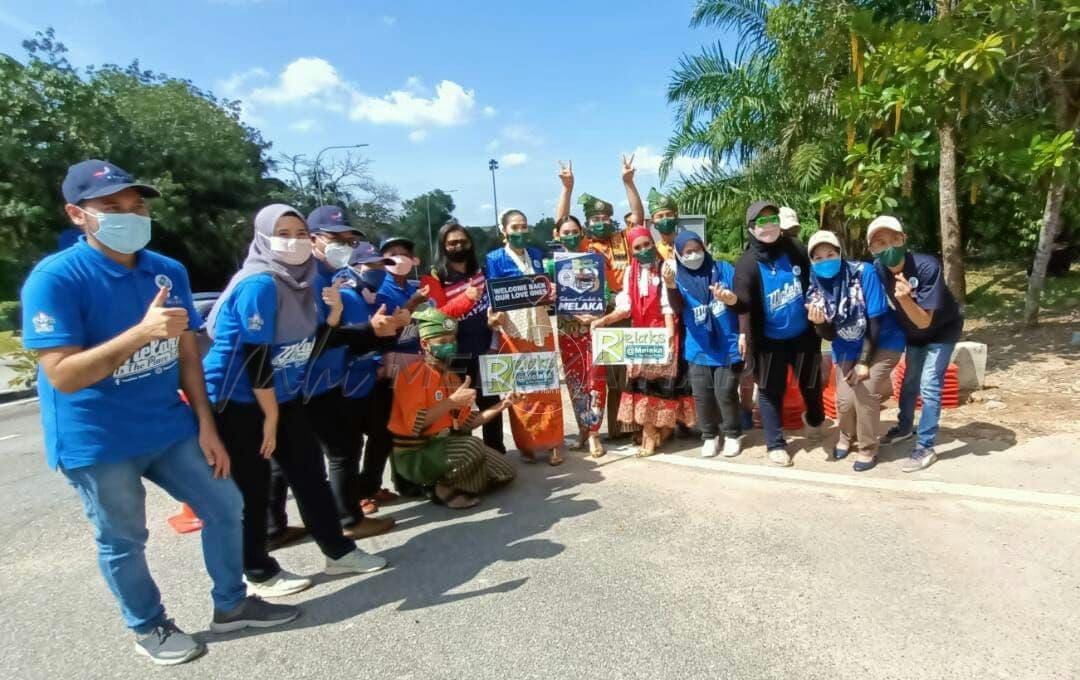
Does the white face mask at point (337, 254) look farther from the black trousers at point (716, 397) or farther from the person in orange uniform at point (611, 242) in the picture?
the black trousers at point (716, 397)

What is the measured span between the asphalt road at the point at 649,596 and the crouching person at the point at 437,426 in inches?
8.3

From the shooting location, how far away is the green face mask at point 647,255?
4828 millimetres

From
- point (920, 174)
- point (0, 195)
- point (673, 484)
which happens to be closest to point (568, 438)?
point (673, 484)

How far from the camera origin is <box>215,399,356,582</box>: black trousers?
3.07 metres

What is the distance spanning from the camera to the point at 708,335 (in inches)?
185

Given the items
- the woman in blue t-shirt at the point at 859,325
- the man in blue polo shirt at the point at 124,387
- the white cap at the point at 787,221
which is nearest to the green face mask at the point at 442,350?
the man in blue polo shirt at the point at 124,387

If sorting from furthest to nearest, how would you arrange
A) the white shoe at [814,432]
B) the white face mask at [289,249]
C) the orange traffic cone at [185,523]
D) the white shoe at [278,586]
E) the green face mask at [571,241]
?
the green face mask at [571,241] < the white shoe at [814,432] < the orange traffic cone at [185,523] < the white shoe at [278,586] < the white face mask at [289,249]

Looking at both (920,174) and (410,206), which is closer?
(920,174)

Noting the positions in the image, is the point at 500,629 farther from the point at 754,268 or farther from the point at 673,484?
the point at 754,268

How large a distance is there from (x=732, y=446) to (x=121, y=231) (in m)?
4.12

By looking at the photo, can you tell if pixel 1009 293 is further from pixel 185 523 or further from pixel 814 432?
pixel 185 523

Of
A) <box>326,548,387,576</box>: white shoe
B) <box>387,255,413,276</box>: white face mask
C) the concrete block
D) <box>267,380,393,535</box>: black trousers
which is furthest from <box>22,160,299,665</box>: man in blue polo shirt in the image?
the concrete block

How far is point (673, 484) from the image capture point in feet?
14.3

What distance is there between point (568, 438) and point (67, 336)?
3998mm
